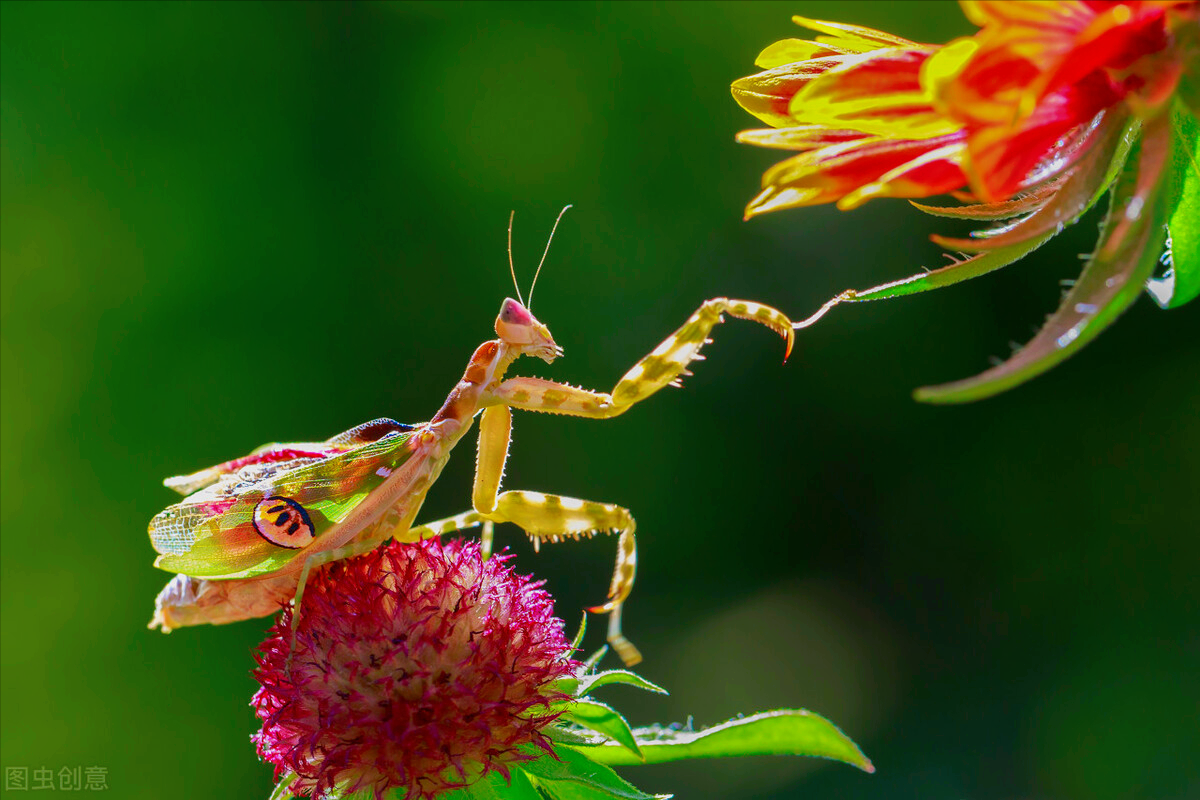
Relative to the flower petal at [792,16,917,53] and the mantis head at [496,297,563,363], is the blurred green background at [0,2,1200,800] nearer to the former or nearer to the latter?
the mantis head at [496,297,563,363]

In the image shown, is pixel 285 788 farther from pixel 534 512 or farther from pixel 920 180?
pixel 920 180

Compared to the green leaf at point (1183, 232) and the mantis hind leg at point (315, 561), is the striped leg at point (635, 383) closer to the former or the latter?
the mantis hind leg at point (315, 561)

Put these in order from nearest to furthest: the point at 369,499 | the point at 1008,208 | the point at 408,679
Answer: the point at 1008,208, the point at 408,679, the point at 369,499

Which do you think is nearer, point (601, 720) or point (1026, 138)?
point (1026, 138)

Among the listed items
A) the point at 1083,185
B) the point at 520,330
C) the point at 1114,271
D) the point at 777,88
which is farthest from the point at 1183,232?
the point at 520,330

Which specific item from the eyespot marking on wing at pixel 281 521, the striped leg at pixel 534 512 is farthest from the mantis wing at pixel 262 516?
the striped leg at pixel 534 512

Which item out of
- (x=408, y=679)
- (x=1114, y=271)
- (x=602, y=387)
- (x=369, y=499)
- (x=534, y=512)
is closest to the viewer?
(x=1114, y=271)
